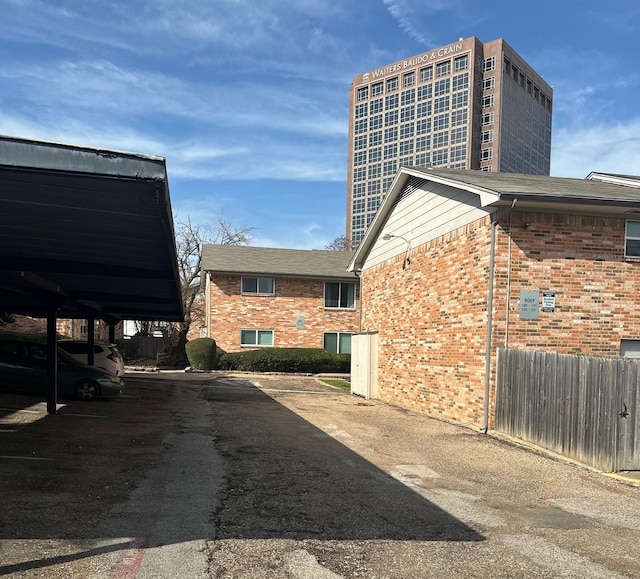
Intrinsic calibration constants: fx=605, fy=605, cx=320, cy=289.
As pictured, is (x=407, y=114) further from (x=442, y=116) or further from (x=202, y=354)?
(x=202, y=354)

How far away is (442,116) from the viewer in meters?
142

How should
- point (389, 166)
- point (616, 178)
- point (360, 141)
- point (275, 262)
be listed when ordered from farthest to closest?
1. point (360, 141)
2. point (389, 166)
3. point (275, 262)
4. point (616, 178)

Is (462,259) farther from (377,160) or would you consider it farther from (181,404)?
(377,160)

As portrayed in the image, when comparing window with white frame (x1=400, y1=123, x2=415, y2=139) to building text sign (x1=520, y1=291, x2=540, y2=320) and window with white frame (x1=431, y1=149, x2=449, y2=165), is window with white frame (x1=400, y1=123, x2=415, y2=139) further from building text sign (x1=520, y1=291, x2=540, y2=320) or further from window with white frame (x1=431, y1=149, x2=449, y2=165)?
building text sign (x1=520, y1=291, x2=540, y2=320)

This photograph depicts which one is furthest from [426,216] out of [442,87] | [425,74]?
[425,74]

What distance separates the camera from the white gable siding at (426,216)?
14.2 metres

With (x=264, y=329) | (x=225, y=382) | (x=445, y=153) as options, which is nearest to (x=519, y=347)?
(x=225, y=382)

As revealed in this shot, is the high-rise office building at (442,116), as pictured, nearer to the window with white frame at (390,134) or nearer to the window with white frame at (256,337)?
the window with white frame at (390,134)

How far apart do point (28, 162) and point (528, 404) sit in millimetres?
9585

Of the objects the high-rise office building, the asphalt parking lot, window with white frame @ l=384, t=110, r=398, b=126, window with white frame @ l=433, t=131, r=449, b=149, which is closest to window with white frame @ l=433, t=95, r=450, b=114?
the high-rise office building

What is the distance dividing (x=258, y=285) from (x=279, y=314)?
6.59ft

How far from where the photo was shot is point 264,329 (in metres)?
33.7

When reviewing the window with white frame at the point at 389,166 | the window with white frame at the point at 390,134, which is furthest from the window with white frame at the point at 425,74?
the window with white frame at the point at 389,166

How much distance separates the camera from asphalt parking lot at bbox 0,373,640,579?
16.3 ft
